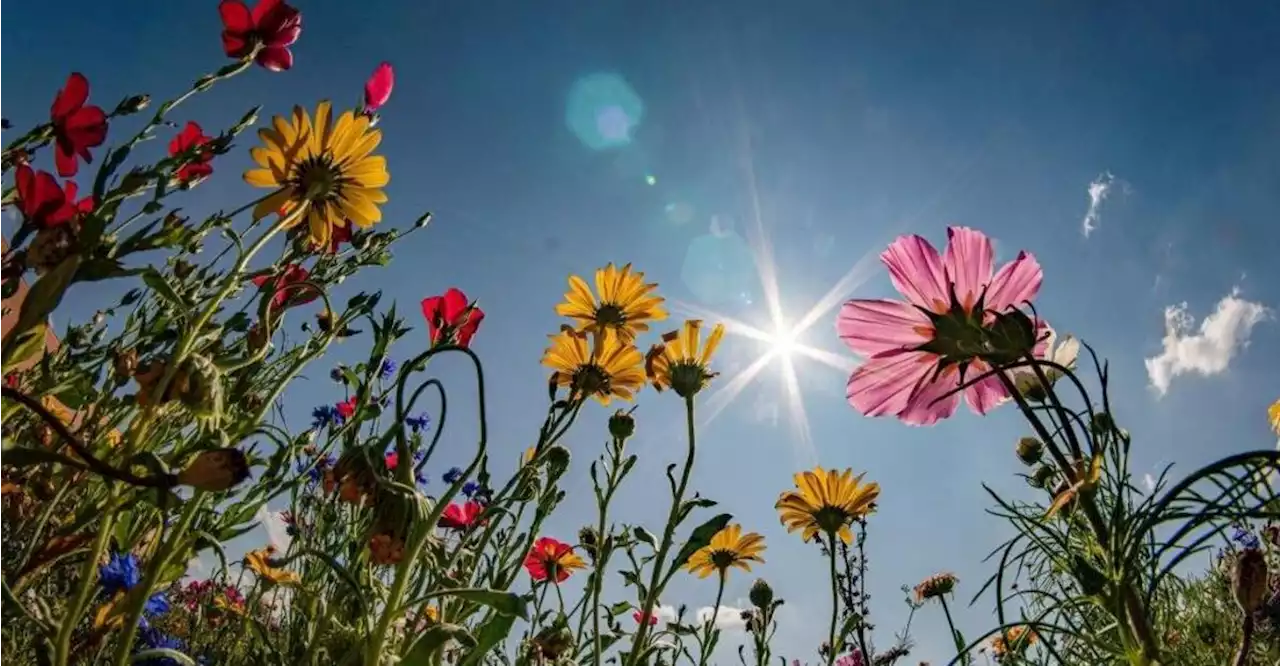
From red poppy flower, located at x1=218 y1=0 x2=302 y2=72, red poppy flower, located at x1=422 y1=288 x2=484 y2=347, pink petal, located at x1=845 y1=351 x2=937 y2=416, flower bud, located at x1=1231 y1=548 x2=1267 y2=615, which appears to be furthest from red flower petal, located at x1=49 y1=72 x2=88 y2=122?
flower bud, located at x1=1231 y1=548 x2=1267 y2=615

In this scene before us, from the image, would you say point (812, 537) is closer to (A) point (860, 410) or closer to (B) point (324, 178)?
(A) point (860, 410)

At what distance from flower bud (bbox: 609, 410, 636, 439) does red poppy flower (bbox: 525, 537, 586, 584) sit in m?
0.55

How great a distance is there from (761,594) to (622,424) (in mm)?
972

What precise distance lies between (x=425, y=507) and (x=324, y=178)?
491 millimetres

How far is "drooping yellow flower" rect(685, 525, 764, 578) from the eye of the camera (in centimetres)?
234

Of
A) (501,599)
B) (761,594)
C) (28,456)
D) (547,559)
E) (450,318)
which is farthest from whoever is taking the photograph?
(761,594)

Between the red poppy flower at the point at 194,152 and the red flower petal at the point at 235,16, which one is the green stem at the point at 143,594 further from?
the red flower petal at the point at 235,16

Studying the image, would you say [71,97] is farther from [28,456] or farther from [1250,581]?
[1250,581]

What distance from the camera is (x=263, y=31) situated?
1267 millimetres

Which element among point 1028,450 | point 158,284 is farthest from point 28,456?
point 1028,450

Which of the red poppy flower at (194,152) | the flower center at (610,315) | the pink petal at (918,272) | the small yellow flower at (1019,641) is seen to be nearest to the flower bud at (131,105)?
the red poppy flower at (194,152)

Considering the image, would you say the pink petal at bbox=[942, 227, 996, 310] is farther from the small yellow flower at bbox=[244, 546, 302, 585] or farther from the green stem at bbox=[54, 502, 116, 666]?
the small yellow flower at bbox=[244, 546, 302, 585]

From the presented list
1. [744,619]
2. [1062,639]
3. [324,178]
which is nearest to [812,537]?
[1062,639]

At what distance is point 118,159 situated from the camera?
101 centimetres
